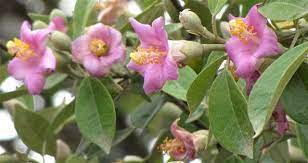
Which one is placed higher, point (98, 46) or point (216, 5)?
point (216, 5)

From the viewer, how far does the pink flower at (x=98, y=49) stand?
1.35 metres

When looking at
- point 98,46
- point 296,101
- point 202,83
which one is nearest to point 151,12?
point 98,46

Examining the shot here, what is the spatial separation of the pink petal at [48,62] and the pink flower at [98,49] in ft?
0.14

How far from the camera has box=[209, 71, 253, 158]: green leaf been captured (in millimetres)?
1056

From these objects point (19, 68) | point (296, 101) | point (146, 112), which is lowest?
point (146, 112)

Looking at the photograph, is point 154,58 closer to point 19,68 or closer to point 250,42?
point 250,42

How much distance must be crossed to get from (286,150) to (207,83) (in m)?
0.42

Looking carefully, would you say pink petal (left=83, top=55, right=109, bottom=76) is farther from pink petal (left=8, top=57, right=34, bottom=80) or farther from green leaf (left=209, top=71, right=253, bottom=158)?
green leaf (left=209, top=71, right=253, bottom=158)

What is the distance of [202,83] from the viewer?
3.63ft

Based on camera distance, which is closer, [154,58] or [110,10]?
[154,58]

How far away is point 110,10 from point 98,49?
11.6 inches

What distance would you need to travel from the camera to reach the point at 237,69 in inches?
40.8

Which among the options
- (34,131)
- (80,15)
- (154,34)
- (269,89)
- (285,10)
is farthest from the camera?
(34,131)

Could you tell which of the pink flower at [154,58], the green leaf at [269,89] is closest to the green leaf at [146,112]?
the pink flower at [154,58]
